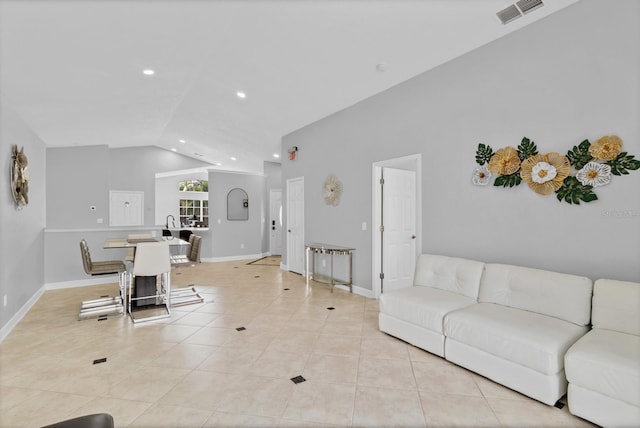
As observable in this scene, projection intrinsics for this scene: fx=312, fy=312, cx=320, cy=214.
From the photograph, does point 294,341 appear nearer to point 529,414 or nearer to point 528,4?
point 529,414

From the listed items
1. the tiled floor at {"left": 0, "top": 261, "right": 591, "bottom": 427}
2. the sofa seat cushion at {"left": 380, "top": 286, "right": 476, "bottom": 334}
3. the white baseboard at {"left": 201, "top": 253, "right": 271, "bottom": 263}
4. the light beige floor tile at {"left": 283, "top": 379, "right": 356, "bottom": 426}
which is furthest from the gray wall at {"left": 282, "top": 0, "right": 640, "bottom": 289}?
the white baseboard at {"left": 201, "top": 253, "right": 271, "bottom": 263}

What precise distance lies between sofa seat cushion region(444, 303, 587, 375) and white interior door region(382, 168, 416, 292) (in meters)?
2.00

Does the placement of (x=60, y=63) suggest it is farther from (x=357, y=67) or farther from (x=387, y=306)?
(x=387, y=306)

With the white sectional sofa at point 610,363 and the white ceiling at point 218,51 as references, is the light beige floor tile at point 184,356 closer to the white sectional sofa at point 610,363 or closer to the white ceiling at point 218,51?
the white sectional sofa at point 610,363

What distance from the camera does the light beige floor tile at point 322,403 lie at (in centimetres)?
205

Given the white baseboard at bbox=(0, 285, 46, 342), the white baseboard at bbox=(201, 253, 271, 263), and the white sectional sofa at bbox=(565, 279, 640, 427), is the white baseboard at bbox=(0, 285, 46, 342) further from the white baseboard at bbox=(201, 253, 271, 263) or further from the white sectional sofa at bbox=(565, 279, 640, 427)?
the white sectional sofa at bbox=(565, 279, 640, 427)

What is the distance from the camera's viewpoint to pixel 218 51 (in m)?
3.84

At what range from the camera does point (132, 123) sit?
20.9 ft

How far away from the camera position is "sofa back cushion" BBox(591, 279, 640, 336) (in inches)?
85.4

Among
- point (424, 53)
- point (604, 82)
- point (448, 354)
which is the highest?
point (424, 53)

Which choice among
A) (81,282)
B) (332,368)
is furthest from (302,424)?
(81,282)

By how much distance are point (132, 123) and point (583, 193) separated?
7307 mm

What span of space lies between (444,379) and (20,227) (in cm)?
535

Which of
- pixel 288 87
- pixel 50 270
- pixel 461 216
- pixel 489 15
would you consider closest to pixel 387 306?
pixel 461 216
